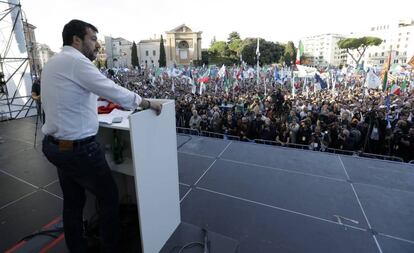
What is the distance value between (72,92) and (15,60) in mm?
9056

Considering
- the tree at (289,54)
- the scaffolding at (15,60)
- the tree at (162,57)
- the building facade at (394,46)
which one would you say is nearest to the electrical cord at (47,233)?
the scaffolding at (15,60)

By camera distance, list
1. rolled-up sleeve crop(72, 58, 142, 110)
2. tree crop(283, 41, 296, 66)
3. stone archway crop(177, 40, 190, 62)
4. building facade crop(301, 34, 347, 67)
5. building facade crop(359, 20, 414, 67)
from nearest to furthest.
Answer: rolled-up sleeve crop(72, 58, 142, 110) → tree crop(283, 41, 296, 66) → stone archway crop(177, 40, 190, 62) → building facade crop(359, 20, 414, 67) → building facade crop(301, 34, 347, 67)

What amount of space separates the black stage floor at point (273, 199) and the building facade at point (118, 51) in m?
70.7

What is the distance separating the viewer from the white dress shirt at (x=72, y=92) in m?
1.38

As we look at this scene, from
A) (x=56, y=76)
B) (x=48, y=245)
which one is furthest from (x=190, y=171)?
(x=56, y=76)

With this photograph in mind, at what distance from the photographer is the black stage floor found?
7.29ft

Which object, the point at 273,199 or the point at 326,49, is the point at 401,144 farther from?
the point at 326,49

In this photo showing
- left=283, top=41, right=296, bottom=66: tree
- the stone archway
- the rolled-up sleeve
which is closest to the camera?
the rolled-up sleeve

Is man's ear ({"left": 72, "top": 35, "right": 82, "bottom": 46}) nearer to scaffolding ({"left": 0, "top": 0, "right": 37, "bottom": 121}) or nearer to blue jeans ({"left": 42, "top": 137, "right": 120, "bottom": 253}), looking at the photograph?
blue jeans ({"left": 42, "top": 137, "right": 120, "bottom": 253})

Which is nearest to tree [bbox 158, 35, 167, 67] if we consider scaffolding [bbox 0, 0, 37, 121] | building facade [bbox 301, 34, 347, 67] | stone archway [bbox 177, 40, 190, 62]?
stone archway [bbox 177, 40, 190, 62]

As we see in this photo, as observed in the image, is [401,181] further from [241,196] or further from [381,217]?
[241,196]

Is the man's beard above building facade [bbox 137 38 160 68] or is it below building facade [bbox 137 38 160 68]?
below

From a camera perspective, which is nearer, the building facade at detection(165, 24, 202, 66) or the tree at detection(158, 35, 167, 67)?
the tree at detection(158, 35, 167, 67)

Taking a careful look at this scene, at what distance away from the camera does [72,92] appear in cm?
141
